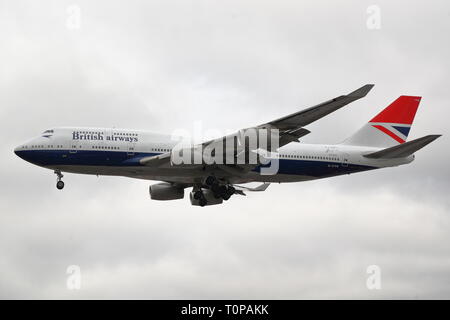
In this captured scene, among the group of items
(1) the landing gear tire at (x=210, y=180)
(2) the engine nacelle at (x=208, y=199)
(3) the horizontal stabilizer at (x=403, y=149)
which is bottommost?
(2) the engine nacelle at (x=208, y=199)

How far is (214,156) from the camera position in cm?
5747

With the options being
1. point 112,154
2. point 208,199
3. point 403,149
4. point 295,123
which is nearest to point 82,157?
point 112,154

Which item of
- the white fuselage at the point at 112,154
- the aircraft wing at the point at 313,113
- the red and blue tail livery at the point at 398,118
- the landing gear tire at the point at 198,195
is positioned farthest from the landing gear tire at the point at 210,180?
the red and blue tail livery at the point at 398,118

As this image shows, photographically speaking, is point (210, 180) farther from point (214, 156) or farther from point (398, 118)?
point (398, 118)

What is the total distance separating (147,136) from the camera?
5909cm

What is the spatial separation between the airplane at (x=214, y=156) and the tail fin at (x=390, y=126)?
12 centimetres

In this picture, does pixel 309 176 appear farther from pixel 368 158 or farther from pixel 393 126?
pixel 393 126

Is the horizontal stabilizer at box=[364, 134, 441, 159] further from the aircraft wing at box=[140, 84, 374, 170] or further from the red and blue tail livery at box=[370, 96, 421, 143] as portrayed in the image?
the aircraft wing at box=[140, 84, 374, 170]

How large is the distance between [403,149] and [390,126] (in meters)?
6.23

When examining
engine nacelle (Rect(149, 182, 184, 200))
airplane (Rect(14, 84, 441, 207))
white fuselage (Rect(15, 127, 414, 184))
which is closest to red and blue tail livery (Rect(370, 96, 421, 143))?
airplane (Rect(14, 84, 441, 207))

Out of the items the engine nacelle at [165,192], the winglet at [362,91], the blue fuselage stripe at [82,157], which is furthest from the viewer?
the engine nacelle at [165,192]

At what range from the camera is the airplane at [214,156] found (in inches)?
2226

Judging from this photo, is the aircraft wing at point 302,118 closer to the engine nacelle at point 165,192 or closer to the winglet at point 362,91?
the winglet at point 362,91

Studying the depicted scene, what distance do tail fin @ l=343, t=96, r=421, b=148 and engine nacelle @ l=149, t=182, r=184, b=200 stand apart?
1350 centimetres
